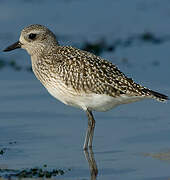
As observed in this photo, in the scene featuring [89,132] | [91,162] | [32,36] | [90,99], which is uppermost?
[32,36]

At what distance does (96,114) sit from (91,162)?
2.28 metres

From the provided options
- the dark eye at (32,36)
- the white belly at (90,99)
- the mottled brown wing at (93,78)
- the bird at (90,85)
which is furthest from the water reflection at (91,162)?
the dark eye at (32,36)

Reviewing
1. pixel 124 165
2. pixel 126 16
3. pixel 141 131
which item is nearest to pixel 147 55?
pixel 126 16

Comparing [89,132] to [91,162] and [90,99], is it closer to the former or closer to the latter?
[90,99]

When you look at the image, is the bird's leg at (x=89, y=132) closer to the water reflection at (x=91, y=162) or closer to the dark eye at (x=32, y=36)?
the water reflection at (x=91, y=162)

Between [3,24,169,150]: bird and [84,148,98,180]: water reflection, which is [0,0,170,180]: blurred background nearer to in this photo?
[84,148,98,180]: water reflection

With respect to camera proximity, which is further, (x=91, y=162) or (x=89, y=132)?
(x=89, y=132)

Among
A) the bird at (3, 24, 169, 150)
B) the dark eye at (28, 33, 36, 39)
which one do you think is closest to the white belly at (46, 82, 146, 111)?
the bird at (3, 24, 169, 150)

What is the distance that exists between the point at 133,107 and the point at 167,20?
752 cm

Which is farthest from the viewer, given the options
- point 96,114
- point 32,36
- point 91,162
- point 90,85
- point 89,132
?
point 96,114

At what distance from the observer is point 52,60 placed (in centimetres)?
1092

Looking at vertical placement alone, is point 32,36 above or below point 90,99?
above

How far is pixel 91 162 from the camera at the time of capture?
9812 mm

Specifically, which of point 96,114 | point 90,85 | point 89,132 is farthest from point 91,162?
point 96,114
